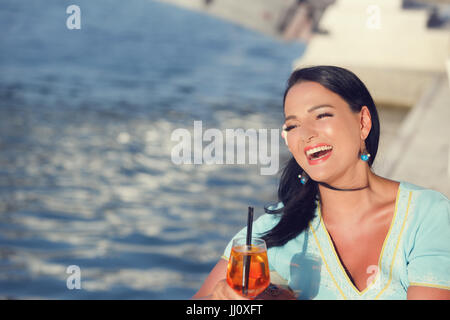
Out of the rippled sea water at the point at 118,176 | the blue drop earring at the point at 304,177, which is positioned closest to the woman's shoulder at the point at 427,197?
the blue drop earring at the point at 304,177

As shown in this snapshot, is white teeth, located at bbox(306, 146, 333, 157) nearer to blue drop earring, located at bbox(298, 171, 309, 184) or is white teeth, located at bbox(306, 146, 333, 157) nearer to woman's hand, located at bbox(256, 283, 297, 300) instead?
blue drop earring, located at bbox(298, 171, 309, 184)

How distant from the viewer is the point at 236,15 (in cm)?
930

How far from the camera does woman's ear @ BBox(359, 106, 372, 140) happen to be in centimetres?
279

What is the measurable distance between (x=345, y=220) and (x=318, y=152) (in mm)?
335

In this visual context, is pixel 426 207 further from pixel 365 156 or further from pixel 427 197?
pixel 365 156

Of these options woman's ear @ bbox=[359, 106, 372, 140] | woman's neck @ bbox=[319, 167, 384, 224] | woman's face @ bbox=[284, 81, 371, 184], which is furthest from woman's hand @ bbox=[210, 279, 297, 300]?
woman's ear @ bbox=[359, 106, 372, 140]

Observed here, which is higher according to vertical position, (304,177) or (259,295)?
(304,177)

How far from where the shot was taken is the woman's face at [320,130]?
2684mm

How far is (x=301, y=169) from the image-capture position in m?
3.00

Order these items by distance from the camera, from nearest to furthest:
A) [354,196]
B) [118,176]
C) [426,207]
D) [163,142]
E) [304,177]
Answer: [426,207]
[354,196]
[304,177]
[118,176]
[163,142]

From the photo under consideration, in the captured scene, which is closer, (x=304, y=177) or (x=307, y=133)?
(x=307, y=133)

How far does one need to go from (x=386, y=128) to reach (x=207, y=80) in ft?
30.3

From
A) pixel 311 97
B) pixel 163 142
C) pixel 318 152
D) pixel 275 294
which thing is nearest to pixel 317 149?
pixel 318 152

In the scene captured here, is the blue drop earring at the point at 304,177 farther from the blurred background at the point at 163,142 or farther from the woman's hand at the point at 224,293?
the blurred background at the point at 163,142
